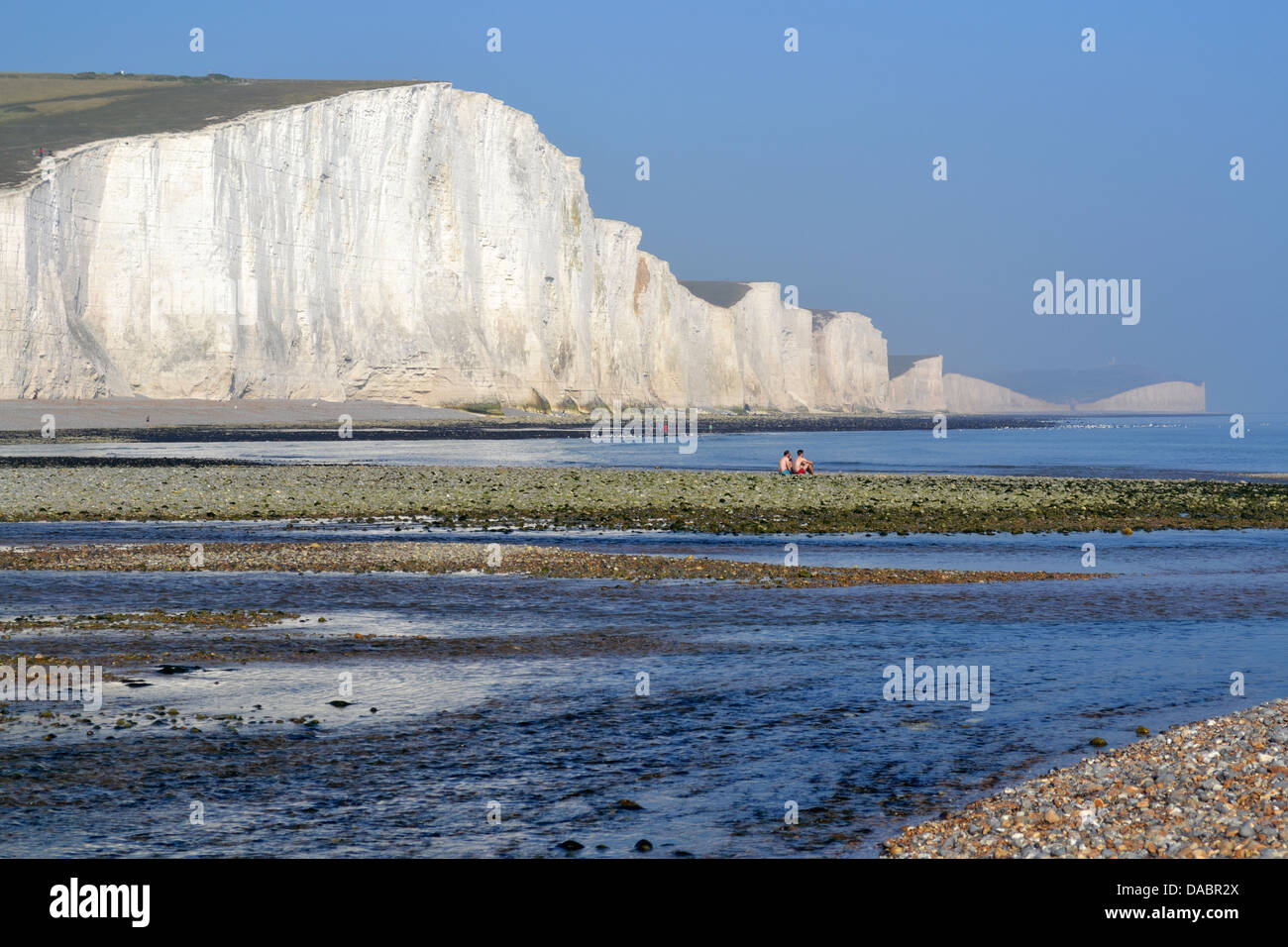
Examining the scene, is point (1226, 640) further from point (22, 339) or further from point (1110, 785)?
point (22, 339)

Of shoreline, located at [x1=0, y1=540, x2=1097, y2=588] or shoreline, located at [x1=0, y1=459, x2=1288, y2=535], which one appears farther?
shoreline, located at [x1=0, y1=459, x2=1288, y2=535]

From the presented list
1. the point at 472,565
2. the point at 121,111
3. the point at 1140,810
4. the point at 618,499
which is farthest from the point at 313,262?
the point at 1140,810

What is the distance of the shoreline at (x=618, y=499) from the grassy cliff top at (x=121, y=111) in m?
40.4

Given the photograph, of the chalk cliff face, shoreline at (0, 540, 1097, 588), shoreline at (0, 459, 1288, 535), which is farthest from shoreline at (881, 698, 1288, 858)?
the chalk cliff face

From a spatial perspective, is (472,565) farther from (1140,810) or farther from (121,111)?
(121,111)

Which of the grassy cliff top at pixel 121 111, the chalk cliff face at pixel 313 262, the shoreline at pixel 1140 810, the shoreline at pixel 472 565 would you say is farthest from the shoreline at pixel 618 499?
the grassy cliff top at pixel 121 111

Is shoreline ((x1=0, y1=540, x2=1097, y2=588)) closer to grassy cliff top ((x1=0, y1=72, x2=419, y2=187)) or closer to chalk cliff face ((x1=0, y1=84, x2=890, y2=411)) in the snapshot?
chalk cliff face ((x1=0, y1=84, x2=890, y2=411))

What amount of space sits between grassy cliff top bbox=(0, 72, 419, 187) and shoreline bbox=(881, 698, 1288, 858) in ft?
231

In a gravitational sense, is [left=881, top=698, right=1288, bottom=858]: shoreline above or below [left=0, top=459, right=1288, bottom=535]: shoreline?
below

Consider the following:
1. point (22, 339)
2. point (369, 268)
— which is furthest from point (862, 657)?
point (369, 268)

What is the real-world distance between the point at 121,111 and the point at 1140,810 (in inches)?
3546

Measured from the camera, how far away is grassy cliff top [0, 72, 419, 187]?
7362cm
